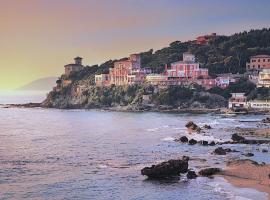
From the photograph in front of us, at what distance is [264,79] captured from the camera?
457 ft

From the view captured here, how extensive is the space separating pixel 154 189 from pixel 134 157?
15.0 meters

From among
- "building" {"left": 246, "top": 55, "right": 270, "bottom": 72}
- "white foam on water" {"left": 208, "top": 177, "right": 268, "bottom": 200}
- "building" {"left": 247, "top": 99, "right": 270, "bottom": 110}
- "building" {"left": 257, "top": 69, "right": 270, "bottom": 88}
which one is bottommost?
"white foam on water" {"left": 208, "top": 177, "right": 268, "bottom": 200}

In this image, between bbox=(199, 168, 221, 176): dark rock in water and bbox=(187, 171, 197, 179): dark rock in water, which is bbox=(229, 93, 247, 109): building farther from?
bbox=(187, 171, 197, 179): dark rock in water

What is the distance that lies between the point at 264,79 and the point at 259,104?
2003 cm

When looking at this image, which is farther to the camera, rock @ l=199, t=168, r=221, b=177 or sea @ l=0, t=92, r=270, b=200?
rock @ l=199, t=168, r=221, b=177

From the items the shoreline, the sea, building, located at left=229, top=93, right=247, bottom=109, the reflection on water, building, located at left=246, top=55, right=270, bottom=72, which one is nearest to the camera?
the sea

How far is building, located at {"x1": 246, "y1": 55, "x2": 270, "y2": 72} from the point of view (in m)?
155

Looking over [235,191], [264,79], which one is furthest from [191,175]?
[264,79]

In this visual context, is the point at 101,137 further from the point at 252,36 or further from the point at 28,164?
the point at 252,36

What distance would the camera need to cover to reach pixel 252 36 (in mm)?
182000

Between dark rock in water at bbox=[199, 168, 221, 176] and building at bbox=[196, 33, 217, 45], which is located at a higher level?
building at bbox=[196, 33, 217, 45]

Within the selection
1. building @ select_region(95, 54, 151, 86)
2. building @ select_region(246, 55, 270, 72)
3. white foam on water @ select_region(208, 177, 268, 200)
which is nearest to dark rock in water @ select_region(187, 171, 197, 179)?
white foam on water @ select_region(208, 177, 268, 200)

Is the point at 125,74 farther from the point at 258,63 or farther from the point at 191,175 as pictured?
the point at 191,175

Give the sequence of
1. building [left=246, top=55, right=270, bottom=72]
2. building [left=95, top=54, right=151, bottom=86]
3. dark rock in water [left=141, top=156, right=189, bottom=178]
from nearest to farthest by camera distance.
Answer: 1. dark rock in water [left=141, top=156, right=189, bottom=178]
2. building [left=246, top=55, right=270, bottom=72]
3. building [left=95, top=54, right=151, bottom=86]
